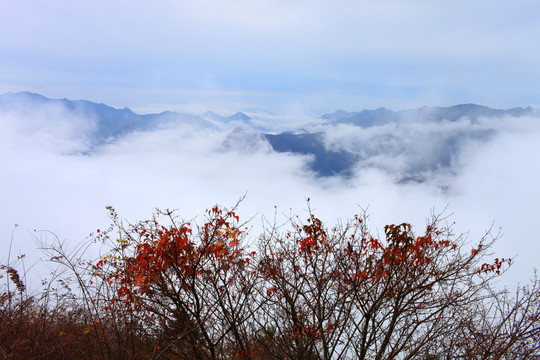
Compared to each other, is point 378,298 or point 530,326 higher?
point 378,298

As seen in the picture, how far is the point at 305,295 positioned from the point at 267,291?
3.04ft

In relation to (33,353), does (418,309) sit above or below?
below

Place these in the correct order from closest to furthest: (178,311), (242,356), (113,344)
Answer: (113,344), (178,311), (242,356)

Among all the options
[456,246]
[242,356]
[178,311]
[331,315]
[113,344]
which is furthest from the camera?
[456,246]

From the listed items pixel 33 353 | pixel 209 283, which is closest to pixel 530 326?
pixel 209 283

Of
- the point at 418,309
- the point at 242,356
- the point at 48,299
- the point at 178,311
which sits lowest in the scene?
the point at 242,356

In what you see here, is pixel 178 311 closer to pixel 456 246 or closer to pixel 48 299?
pixel 48 299

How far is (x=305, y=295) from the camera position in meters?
10.3

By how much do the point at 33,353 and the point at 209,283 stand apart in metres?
3.73

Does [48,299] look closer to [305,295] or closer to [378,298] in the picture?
[305,295]

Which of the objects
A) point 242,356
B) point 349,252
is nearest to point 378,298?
point 349,252

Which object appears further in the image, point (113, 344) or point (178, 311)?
point (178, 311)

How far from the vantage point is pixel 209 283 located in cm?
939

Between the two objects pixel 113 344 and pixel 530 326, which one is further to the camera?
pixel 530 326
